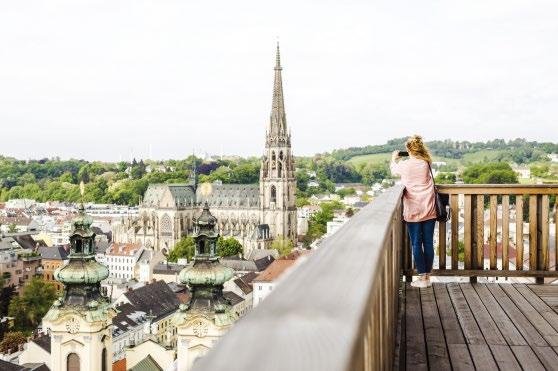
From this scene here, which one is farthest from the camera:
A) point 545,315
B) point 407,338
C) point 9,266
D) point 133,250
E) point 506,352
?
point 133,250

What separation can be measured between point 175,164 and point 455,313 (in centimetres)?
15524

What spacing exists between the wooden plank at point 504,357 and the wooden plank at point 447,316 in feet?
0.68

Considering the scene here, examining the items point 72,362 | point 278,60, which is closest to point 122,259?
point 278,60

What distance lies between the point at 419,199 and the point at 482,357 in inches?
74.3

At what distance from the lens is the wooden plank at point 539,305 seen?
4383mm

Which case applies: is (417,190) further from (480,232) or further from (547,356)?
(547,356)

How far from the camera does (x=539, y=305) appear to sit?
4852mm

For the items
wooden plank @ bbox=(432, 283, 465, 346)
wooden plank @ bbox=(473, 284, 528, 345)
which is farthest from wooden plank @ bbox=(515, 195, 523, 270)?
wooden plank @ bbox=(432, 283, 465, 346)

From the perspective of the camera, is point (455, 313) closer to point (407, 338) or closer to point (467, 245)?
point (407, 338)

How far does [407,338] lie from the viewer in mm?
3904

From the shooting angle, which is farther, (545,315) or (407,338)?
(545,315)

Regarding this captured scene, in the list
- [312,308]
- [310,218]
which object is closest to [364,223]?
[312,308]

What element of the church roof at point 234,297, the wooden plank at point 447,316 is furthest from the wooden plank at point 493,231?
the church roof at point 234,297

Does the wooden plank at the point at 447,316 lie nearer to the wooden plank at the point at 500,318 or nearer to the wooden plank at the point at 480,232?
the wooden plank at the point at 500,318
